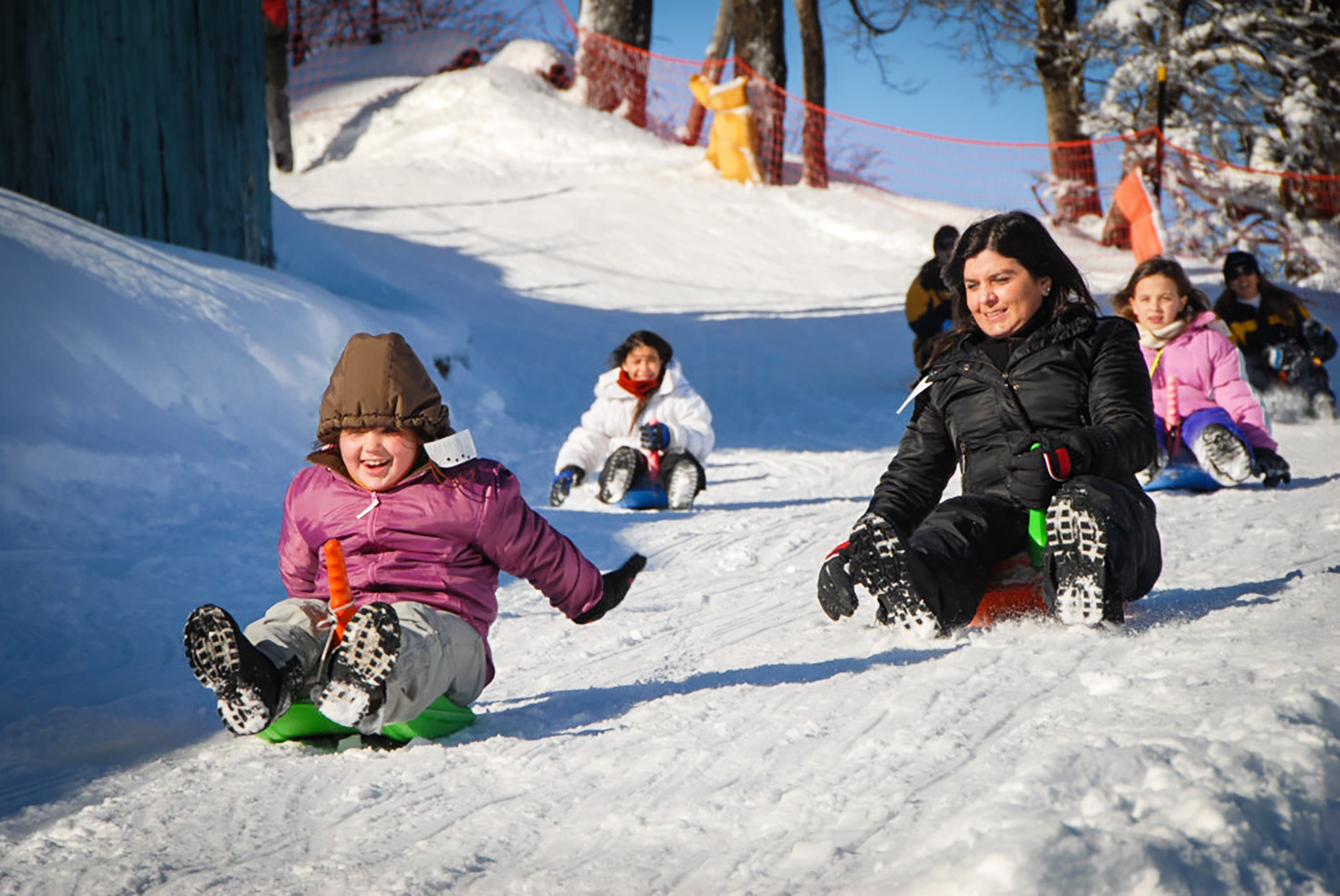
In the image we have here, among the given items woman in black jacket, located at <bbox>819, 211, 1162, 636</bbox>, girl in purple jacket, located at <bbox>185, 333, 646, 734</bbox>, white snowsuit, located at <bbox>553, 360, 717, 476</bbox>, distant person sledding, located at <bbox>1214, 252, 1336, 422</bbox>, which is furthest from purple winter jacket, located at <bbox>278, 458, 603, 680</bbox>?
distant person sledding, located at <bbox>1214, 252, 1336, 422</bbox>

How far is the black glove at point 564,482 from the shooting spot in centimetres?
510

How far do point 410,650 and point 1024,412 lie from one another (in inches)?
65.6

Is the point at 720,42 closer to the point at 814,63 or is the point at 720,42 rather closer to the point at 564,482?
the point at 814,63

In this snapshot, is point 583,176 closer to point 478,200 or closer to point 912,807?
point 478,200

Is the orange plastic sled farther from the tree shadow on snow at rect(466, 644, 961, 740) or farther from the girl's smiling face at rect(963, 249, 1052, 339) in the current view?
the girl's smiling face at rect(963, 249, 1052, 339)

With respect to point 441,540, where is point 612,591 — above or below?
below

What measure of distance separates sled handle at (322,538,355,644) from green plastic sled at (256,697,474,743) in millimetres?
194

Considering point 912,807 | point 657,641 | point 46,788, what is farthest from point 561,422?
point 912,807

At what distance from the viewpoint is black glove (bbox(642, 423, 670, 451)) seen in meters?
5.22

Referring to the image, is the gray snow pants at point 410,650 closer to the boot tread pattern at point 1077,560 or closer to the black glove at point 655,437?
the boot tread pattern at point 1077,560

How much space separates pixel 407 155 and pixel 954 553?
1442 centimetres

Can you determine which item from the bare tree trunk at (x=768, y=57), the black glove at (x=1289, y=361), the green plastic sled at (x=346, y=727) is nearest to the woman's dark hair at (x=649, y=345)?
the green plastic sled at (x=346, y=727)

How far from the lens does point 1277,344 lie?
7789 mm

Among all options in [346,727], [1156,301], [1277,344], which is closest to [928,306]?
[1277,344]
